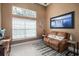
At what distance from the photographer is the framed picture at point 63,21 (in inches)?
57.3

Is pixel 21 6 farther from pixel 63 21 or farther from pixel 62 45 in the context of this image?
pixel 62 45

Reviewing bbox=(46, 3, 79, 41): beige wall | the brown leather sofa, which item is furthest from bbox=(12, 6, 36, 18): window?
the brown leather sofa

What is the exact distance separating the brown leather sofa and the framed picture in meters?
0.16

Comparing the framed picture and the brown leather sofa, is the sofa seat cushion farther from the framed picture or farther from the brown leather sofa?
the framed picture

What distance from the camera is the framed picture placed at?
4.77ft

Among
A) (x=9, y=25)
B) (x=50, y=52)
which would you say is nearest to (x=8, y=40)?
(x=9, y=25)

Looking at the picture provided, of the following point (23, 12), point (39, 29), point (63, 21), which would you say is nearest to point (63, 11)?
point (63, 21)

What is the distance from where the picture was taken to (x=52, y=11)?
1.66 metres

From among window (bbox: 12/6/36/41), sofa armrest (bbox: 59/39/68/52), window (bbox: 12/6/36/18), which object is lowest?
sofa armrest (bbox: 59/39/68/52)

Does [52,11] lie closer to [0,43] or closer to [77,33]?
[77,33]

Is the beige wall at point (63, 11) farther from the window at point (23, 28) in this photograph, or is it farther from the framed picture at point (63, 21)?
the window at point (23, 28)

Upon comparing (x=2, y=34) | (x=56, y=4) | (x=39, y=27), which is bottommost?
(x=2, y=34)

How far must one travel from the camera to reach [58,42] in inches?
65.1

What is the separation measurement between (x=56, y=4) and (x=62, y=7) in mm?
137
